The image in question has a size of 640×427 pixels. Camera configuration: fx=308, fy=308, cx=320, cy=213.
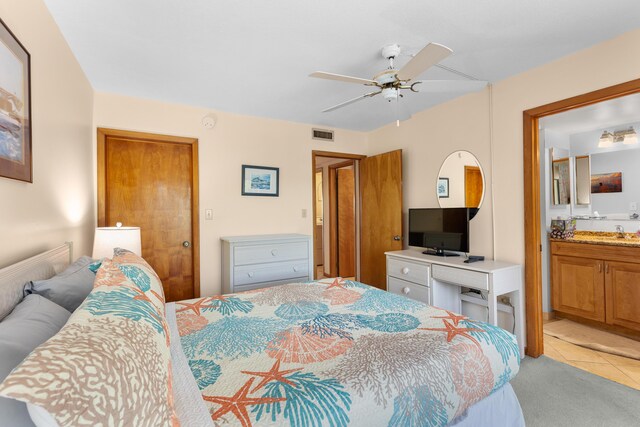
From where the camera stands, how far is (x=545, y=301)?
3449 millimetres

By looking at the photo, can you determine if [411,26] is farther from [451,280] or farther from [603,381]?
[603,381]

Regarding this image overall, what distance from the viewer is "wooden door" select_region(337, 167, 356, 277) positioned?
535 centimetres

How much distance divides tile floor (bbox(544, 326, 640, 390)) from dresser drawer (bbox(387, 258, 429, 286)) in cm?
117

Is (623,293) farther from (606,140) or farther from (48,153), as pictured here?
(48,153)

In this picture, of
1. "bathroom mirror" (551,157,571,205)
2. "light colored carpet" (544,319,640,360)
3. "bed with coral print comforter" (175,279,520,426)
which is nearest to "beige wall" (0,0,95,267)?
"bed with coral print comforter" (175,279,520,426)

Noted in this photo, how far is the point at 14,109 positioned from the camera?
1267mm

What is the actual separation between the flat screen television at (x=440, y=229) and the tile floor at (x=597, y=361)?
114cm

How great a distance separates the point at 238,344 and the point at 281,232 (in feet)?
8.15

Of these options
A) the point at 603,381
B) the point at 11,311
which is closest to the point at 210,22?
the point at 11,311

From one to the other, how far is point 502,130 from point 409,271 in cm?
155

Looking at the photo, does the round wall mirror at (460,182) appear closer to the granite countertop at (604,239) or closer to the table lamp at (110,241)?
the granite countertop at (604,239)

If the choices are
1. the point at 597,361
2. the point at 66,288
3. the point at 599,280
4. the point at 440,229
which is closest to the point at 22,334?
the point at 66,288

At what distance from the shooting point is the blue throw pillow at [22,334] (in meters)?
0.56

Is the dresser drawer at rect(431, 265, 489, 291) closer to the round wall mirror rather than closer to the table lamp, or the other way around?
the round wall mirror
